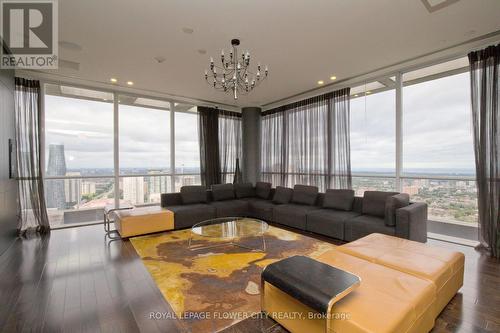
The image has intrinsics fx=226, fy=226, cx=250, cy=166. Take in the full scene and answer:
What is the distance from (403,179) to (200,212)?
4146 mm

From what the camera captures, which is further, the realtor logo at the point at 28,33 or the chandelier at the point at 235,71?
the chandelier at the point at 235,71

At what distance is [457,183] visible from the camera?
382 cm

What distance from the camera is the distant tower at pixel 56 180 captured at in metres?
4.74

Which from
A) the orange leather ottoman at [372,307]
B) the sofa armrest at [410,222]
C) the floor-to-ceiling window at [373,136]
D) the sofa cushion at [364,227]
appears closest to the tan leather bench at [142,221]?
the orange leather ottoman at [372,307]

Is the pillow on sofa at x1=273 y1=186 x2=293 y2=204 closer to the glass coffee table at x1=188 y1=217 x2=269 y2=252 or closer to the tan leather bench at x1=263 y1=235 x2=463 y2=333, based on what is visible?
the glass coffee table at x1=188 y1=217 x2=269 y2=252

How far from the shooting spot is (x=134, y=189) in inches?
226

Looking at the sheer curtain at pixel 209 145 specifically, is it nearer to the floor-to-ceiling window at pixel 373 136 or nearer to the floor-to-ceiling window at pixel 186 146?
the floor-to-ceiling window at pixel 186 146

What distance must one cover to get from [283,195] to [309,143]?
1.54 meters

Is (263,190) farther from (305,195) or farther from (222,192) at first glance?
(305,195)

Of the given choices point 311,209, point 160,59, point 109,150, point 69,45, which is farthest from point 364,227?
point 109,150

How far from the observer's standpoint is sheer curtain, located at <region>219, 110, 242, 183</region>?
6.95 meters

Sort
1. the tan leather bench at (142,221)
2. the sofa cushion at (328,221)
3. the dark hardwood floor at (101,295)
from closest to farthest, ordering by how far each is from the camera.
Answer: the dark hardwood floor at (101,295), the sofa cushion at (328,221), the tan leather bench at (142,221)

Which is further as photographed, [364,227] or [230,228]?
[230,228]

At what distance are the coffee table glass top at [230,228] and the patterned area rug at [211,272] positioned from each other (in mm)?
251
